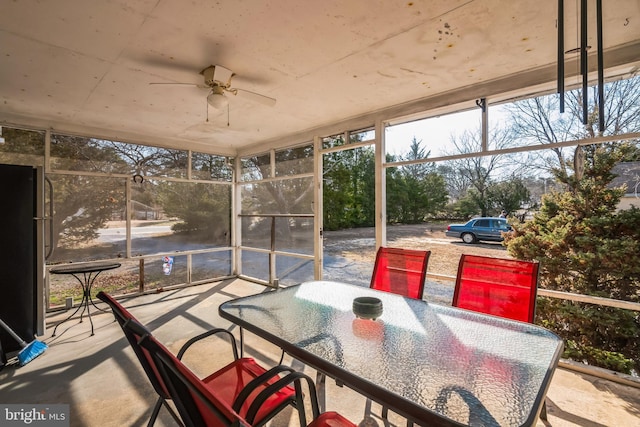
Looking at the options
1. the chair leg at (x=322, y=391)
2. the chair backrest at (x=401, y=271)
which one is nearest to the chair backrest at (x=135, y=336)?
the chair leg at (x=322, y=391)

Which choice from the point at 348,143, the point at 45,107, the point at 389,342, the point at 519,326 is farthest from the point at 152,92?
the point at 519,326

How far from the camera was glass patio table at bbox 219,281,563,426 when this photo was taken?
37.3 inches

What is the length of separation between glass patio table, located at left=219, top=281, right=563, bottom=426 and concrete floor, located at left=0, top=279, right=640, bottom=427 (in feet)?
2.57

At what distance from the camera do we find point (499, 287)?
1936 mm

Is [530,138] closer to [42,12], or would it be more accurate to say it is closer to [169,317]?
[42,12]

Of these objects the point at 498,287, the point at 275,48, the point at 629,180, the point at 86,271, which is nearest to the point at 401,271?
the point at 498,287

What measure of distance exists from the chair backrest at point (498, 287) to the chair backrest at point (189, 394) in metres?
1.76

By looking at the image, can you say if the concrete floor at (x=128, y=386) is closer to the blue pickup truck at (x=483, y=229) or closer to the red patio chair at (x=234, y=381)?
the red patio chair at (x=234, y=381)

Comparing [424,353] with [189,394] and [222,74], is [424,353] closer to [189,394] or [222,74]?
[189,394]

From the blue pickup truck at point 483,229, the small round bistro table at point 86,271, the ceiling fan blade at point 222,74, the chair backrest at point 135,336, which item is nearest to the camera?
the chair backrest at point 135,336

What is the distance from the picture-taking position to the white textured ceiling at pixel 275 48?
1826mm

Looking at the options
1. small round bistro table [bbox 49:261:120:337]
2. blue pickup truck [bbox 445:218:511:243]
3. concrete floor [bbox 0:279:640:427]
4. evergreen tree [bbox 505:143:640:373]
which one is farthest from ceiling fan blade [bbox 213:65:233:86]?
evergreen tree [bbox 505:143:640:373]

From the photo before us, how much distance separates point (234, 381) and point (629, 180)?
141 inches

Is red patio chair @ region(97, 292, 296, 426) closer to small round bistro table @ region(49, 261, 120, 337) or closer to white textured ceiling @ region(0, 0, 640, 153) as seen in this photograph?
white textured ceiling @ region(0, 0, 640, 153)
